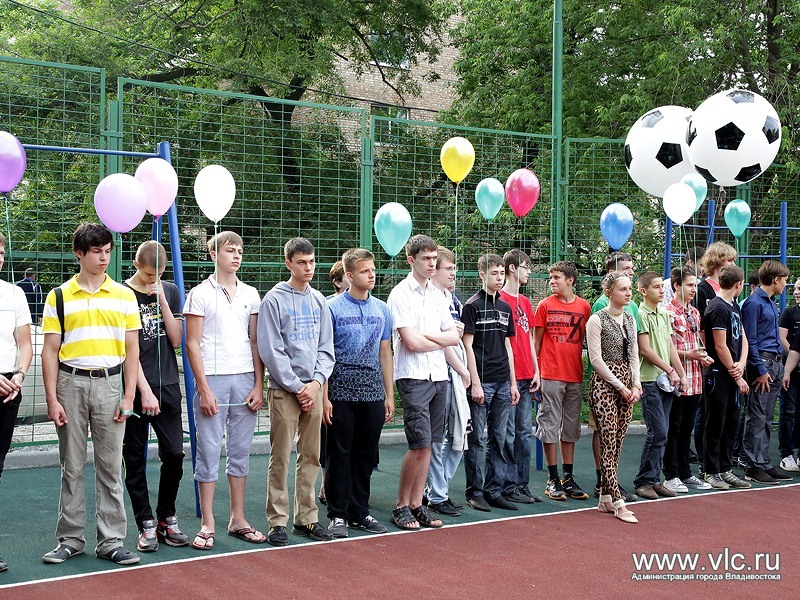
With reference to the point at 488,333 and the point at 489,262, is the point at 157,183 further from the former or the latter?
the point at 488,333

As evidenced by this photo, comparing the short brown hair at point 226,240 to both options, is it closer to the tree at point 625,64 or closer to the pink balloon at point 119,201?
the pink balloon at point 119,201

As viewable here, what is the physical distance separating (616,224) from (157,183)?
4.15 metres

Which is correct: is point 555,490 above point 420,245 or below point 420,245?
below

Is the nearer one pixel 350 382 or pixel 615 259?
pixel 350 382

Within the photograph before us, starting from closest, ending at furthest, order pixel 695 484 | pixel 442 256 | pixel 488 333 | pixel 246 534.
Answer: pixel 246 534 < pixel 442 256 < pixel 488 333 < pixel 695 484

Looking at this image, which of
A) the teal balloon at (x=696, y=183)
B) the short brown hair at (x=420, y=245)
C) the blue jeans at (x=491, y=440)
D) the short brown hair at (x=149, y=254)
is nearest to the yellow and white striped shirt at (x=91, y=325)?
the short brown hair at (x=149, y=254)

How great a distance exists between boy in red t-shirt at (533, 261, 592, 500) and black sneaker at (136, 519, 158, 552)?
3203 millimetres

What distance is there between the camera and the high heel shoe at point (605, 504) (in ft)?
22.1

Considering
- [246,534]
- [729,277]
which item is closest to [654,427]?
[729,277]

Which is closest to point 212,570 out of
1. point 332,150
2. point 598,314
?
point 598,314

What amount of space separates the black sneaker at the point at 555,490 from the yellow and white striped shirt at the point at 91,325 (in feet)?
11.9

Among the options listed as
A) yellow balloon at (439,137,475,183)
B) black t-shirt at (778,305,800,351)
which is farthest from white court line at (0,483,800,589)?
yellow balloon at (439,137,475,183)

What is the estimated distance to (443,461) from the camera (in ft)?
22.2

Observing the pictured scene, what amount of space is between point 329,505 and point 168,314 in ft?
5.46
